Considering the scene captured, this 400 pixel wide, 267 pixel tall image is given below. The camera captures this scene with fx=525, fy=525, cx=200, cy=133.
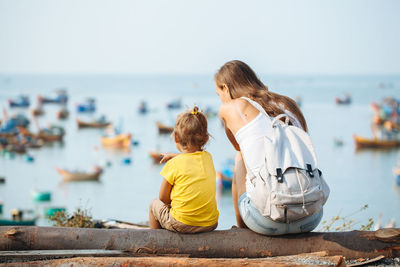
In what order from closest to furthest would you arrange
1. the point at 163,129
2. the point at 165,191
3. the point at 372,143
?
the point at 165,191 → the point at 372,143 → the point at 163,129

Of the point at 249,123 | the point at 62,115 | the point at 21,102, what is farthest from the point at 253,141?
the point at 21,102

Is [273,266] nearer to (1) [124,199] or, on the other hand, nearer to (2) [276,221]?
(2) [276,221]

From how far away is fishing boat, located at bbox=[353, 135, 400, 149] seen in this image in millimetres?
30469

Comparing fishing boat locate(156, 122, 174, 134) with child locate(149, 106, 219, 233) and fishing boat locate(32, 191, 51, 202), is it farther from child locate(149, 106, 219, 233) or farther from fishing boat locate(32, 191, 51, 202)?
child locate(149, 106, 219, 233)

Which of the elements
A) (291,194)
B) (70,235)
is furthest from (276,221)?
(70,235)

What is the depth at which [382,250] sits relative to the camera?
11.2 ft

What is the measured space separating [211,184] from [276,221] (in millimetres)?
503

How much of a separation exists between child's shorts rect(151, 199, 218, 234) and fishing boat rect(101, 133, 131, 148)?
2845cm

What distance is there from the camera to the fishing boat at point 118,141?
3206 centimetres

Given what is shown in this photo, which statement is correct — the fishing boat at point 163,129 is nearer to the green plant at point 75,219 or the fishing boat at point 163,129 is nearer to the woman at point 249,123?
the green plant at point 75,219

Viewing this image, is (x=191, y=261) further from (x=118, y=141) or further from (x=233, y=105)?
(x=118, y=141)

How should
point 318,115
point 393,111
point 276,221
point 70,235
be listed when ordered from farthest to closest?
point 318,115 → point 393,111 → point 70,235 → point 276,221

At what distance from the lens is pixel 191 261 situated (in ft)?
9.99

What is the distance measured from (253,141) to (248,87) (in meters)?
0.43
